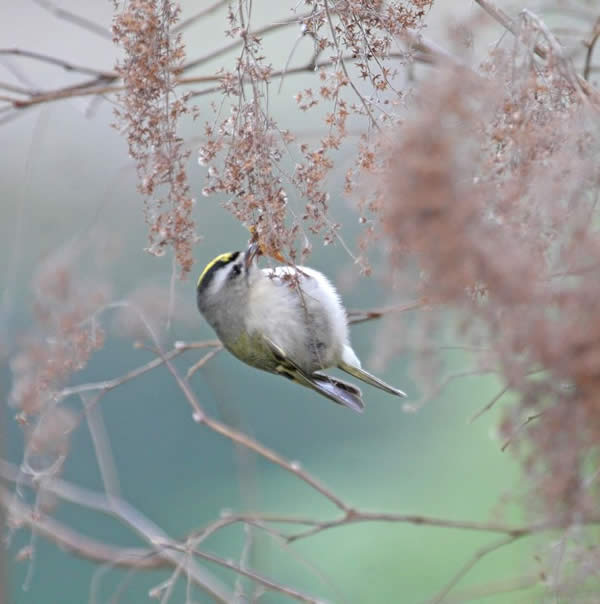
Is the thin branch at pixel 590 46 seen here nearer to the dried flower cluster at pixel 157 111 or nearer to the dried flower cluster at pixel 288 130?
the dried flower cluster at pixel 288 130

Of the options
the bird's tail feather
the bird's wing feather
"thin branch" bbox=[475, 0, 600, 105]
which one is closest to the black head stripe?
the bird's wing feather

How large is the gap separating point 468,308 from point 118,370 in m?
3.22

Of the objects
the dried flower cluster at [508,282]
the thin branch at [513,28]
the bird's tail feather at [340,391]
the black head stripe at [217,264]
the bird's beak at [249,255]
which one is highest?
the thin branch at [513,28]

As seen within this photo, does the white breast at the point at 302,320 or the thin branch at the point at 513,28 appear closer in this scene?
the thin branch at the point at 513,28

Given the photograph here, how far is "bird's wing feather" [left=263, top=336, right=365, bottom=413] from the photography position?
2877 millimetres

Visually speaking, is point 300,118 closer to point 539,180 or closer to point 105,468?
point 105,468

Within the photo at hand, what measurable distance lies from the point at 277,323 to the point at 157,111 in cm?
138

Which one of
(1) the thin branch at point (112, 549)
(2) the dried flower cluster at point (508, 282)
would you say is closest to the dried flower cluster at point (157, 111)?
(2) the dried flower cluster at point (508, 282)

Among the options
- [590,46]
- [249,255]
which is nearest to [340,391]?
[249,255]

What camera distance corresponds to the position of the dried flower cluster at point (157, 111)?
176 centimetres

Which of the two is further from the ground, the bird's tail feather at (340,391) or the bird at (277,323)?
the bird at (277,323)

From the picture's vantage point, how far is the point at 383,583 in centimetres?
444

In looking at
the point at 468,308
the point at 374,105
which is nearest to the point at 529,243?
the point at 468,308

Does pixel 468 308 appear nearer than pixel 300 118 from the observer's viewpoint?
Yes
